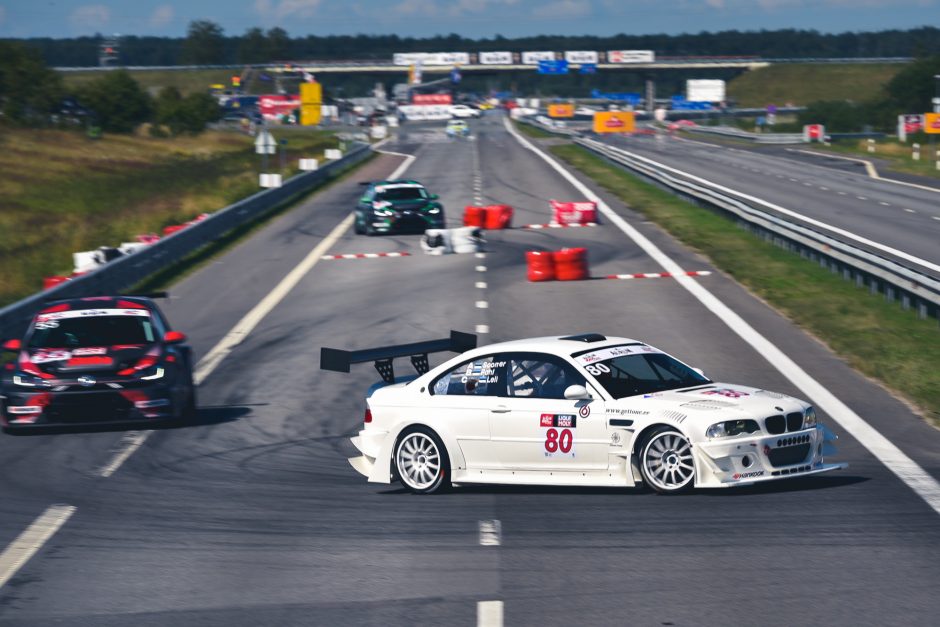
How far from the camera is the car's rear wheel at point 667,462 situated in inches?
469

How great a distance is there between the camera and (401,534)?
37.1 feet

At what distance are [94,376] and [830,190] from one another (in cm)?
4507

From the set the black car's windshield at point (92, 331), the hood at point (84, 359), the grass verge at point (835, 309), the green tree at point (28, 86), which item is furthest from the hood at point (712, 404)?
the green tree at point (28, 86)

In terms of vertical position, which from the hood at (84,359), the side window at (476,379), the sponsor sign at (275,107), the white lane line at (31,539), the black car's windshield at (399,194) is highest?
the side window at (476,379)

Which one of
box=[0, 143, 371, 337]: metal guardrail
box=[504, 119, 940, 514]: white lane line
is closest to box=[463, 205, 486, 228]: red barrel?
box=[0, 143, 371, 337]: metal guardrail

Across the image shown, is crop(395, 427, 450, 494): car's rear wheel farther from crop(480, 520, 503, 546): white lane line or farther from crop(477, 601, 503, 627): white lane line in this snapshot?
crop(477, 601, 503, 627): white lane line

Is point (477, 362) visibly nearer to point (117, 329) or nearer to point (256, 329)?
point (117, 329)

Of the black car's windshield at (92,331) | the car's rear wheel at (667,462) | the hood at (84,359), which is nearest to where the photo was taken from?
the car's rear wheel at (667,462)

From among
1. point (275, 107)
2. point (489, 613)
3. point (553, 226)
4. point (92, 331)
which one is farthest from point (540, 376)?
point (275, 107)

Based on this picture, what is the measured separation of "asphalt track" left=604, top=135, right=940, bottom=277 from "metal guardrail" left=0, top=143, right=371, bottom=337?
16.9 meters

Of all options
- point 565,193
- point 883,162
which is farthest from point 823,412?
point 883,162

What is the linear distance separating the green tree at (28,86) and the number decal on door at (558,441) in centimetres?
10425

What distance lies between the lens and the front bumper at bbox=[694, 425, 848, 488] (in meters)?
11.7

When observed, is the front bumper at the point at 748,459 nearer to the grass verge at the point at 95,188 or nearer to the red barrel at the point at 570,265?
the red barrel at the point at 570,265
